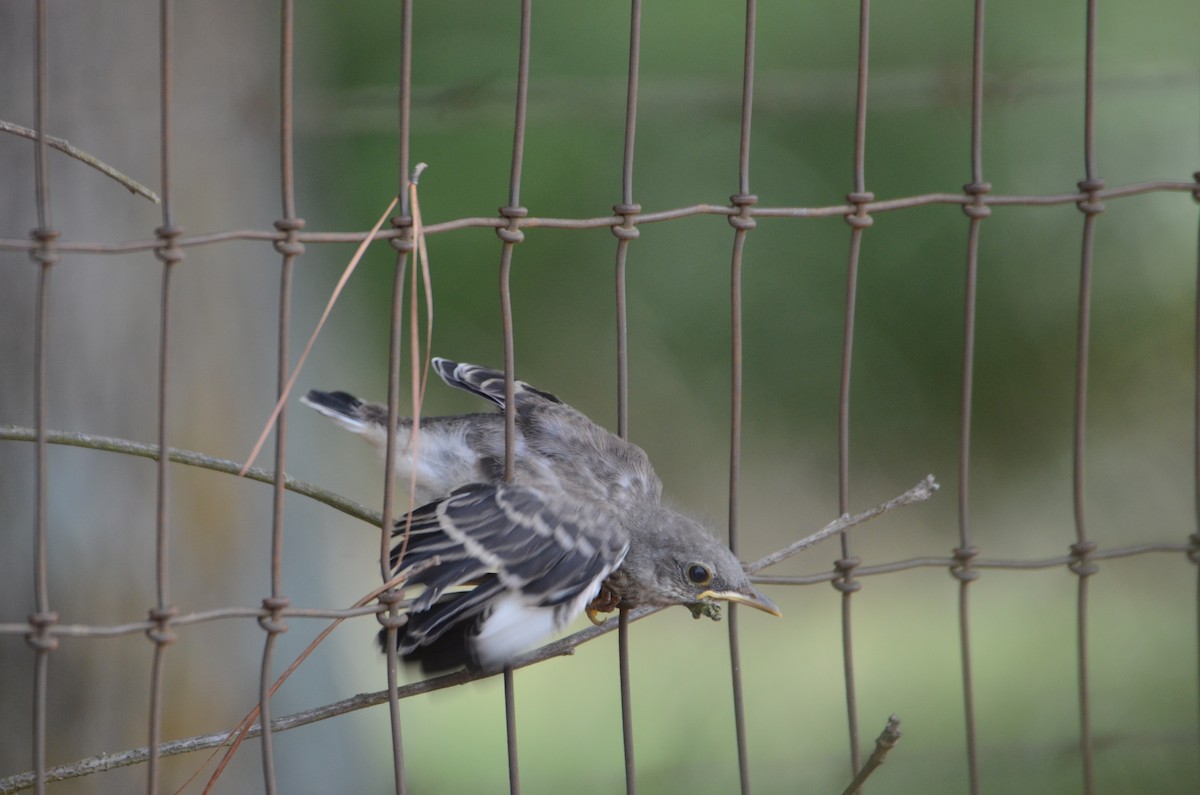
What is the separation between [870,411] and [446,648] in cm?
378

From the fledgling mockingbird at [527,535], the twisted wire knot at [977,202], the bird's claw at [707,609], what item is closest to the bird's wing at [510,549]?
the fledgling mockingbird at [527,535]

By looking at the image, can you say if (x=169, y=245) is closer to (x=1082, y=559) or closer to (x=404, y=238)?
(x=404, y=238)

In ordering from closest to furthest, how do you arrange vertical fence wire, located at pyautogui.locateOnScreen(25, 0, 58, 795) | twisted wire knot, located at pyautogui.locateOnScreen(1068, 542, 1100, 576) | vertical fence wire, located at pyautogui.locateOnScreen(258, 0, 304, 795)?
vertical fence wire, located at pyautogui.locateOnScreen(25, 0, 58, 795) < vertical fence wire, located at pyautogui.locateOnScreen(258, 0, 304, 795) < twisted wire knot, located at pyautogui.locateOnScreen(1068, 542, 1100, 576)

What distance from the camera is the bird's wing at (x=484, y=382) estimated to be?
204 cm

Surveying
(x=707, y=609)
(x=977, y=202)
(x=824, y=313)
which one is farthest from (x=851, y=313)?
(x=824, y=313)

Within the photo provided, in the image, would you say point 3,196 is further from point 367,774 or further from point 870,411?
point 870,411

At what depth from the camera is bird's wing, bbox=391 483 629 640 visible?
163 centimetres

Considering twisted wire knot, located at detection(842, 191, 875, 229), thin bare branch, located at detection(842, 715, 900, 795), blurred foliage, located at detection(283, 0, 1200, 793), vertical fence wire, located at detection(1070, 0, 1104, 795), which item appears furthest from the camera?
blurred foliage, located at detection(283, 0, 1200, 793)

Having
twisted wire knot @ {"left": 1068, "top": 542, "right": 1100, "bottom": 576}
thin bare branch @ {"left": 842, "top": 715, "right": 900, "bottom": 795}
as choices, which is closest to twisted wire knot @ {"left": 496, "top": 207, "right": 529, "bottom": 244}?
thin bare branch @ {"left": 842, "top": 715, "right": 900, "bottom": 795}

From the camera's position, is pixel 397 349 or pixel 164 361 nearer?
pixel 164 361

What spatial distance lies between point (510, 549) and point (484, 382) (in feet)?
1.54

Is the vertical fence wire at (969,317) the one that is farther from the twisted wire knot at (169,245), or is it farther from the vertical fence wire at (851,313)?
the twisted wire knot at (169,245)

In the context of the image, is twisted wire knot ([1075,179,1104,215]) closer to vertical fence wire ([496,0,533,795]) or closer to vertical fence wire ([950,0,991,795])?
vertical fence wire ([950,0,991,795])

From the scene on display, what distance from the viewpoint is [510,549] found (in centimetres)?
166
